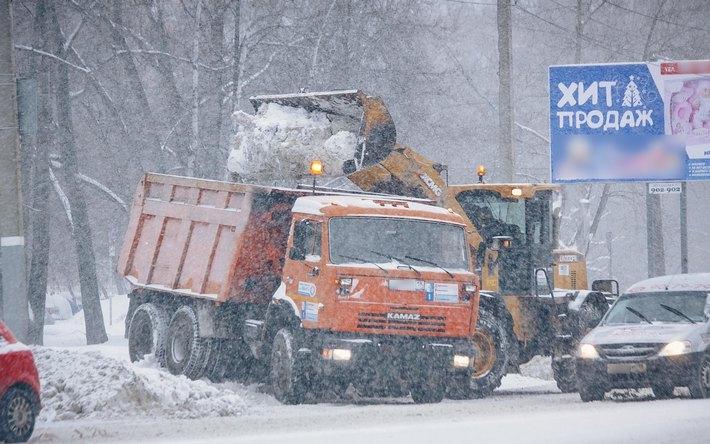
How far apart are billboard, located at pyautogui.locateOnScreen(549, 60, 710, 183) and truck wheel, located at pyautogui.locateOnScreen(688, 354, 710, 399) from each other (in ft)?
41.3

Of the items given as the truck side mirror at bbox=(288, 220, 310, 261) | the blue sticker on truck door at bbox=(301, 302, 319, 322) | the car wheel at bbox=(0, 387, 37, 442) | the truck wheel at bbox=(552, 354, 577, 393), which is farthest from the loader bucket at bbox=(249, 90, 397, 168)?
the car wheel at bbox=(0, 387, 37, 442)

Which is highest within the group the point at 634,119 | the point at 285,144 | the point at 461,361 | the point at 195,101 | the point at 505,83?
the point at 505,83

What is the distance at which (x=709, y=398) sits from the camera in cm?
1523

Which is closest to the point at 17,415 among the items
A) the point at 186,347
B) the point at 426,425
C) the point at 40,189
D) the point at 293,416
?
Answer: the point at 293,416

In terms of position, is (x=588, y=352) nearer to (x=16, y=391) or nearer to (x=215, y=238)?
(x=215, y=238)

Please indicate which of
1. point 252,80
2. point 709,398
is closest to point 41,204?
point 252,80

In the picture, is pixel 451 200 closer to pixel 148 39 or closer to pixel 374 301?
pixel 374 301

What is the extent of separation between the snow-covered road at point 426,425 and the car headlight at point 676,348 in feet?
2.26

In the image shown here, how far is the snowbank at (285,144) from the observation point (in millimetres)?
18438

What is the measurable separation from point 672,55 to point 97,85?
75.3ft

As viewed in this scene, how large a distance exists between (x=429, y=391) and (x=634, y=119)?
1377cm

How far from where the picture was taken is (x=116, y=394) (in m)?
13.6

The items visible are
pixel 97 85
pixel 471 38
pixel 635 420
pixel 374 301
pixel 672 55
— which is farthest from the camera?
pixel 471 38

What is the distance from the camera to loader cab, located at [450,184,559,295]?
1816 centimetres
